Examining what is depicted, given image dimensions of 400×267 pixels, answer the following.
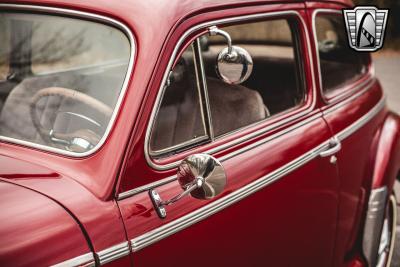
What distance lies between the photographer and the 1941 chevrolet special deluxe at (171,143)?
5.36 feet

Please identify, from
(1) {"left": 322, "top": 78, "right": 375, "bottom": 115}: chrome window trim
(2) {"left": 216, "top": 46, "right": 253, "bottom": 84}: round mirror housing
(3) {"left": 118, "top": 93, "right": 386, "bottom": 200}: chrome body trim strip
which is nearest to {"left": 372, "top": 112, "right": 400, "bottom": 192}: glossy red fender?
(3) {"left": 118, "top": 93, "right": 386, "bottom": 200}: chrome body trim strip

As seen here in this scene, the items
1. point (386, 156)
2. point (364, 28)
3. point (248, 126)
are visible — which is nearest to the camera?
point (248, 126)

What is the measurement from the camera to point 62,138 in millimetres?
1918

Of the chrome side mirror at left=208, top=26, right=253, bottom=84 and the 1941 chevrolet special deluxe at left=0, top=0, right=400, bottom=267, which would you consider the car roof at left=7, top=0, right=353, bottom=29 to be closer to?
the 1941 chevrolet special deluxe at left=0, top=0, right=400, bottom=267

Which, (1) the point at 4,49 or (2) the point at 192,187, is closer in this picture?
(2) the point at 192,187

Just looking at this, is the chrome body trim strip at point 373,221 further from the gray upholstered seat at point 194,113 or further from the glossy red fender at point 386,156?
the gray upholstered seat at point 194,113

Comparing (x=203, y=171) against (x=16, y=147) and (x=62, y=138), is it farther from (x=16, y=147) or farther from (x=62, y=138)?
(x=16, y=147)

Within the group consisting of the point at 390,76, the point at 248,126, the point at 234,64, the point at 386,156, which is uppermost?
the point at 234,64

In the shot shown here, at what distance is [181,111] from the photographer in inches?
83.7

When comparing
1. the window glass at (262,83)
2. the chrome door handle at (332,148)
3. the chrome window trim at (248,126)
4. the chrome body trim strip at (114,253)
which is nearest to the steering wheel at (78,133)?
the chrome window trim at (248,126)

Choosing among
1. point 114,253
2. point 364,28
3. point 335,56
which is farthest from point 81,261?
point 364,28

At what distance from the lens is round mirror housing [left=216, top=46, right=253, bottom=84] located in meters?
1.87

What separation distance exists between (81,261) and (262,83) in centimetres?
176

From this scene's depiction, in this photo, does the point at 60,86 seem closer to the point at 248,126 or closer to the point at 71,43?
the point at 71,43
